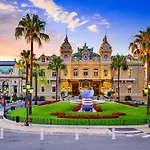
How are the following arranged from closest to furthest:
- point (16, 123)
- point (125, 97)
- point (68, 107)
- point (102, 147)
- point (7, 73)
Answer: point (102, 147), point (16, 123), point (68, 107), point (125, 97), point (7, 73)

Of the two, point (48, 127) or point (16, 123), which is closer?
point (48, 127)

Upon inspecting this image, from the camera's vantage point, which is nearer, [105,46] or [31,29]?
[31,29]

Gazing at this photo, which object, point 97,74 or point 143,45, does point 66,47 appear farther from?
point 143,45

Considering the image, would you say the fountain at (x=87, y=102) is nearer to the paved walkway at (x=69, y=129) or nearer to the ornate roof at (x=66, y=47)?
the paved walkway at (x=69, y=129)

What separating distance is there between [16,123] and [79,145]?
43.7 feet

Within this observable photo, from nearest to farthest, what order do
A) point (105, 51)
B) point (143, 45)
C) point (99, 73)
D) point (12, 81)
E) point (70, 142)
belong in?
1. point (70, 142)
2. point (143, 45)
3. point (99, 73)
4. point (105, 51)
5. point (12, 81)

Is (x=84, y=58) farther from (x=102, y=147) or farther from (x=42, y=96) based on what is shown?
(x=102, y=147)

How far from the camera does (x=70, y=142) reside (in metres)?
22.3

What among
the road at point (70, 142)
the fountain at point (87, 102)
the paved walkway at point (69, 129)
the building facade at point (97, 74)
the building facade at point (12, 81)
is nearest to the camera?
the road at point (70, 142)

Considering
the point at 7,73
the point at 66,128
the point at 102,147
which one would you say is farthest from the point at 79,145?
the point at 7,73

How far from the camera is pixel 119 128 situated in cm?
2938

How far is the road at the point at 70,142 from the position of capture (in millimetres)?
20234

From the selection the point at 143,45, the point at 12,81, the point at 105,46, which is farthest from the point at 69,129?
the point at 12,81

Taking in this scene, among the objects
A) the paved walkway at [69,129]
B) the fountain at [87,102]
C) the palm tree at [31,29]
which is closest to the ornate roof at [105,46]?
the fountain at [87,102]
